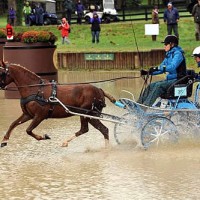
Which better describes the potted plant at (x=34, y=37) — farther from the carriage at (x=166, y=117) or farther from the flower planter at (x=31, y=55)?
the carriage at (x=166, y=117)

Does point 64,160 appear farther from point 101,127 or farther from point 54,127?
point 54,127

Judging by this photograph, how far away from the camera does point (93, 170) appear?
38.3ft

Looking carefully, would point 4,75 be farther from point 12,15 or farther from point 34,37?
point 12,15

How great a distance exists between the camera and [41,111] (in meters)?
13.2

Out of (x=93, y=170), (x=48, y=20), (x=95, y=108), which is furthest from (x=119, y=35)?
(x=93, y=170)

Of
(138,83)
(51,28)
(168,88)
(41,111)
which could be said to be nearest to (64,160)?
(41,111)

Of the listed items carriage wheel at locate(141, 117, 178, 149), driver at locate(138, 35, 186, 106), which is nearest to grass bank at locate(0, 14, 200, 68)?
driver at locate(138, 35, 186, 106)

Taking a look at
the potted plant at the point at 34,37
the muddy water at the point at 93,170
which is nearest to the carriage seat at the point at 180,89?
the muddy water at the point at 93,170

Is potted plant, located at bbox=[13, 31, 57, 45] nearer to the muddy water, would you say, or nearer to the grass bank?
the muddy water

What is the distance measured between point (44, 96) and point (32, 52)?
8.83m

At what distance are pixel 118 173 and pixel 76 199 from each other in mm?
1662

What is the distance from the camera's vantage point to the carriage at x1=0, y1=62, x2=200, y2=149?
43.2 feet

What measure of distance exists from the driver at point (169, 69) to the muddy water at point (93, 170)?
0.92 metres

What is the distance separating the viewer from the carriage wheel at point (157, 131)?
1307 cm
